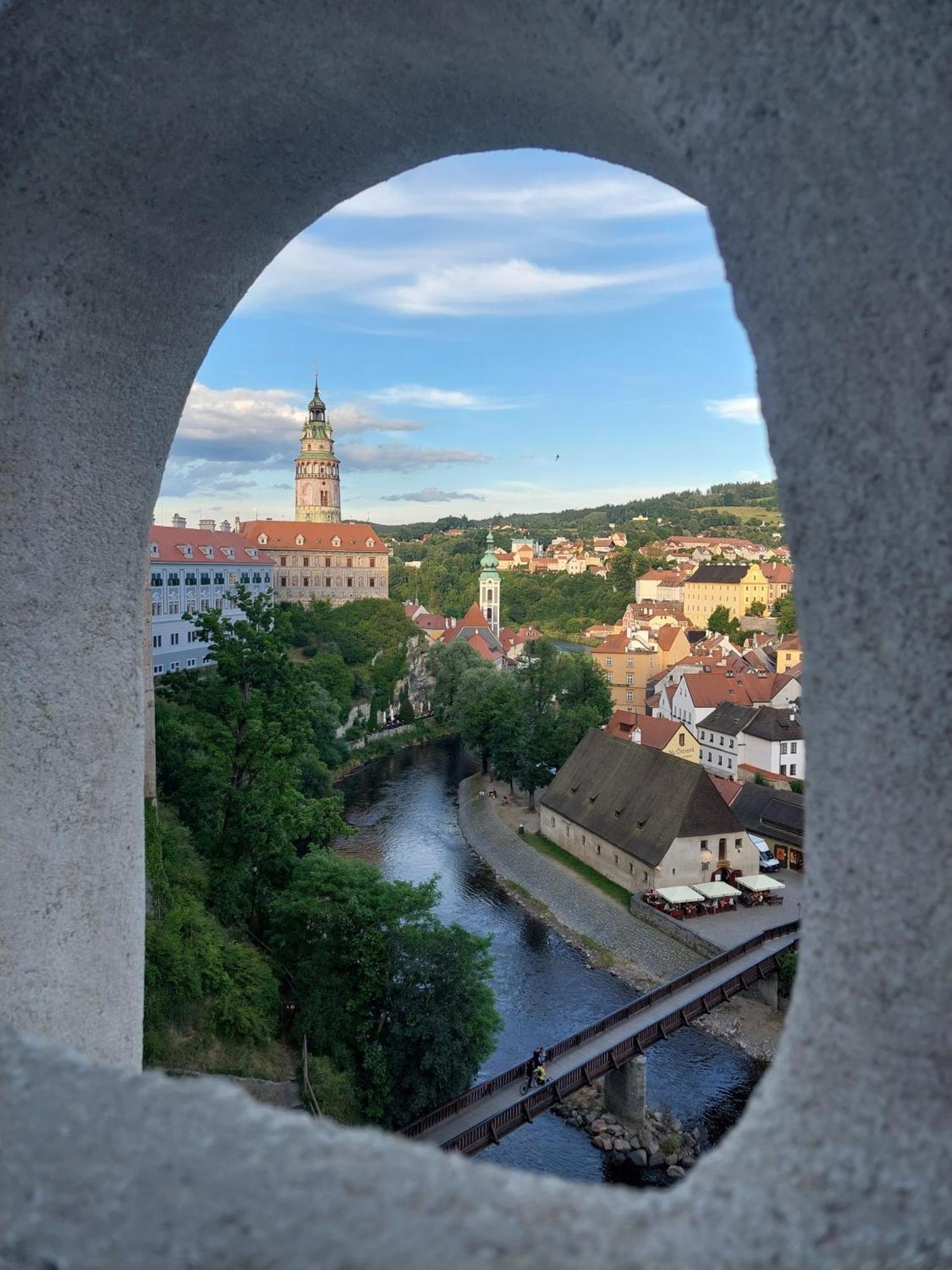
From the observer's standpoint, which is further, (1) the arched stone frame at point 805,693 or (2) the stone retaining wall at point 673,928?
(2) the stone retaining wall at point 673,928

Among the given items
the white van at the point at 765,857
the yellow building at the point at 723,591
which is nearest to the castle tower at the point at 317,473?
the yellow building at the point at 723,591

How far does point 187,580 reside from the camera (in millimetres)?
25031

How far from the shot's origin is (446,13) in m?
1.27

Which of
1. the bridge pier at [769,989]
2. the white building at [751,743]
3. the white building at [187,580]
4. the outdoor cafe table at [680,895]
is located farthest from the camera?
the white building at [751,743]

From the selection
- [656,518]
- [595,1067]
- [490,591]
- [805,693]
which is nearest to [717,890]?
[595,1067]

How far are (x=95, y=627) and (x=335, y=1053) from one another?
8.61m

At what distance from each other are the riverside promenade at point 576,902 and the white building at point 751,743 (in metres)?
6.92

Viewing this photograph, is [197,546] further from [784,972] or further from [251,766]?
[784,972]

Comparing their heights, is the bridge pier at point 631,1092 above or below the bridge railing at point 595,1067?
below

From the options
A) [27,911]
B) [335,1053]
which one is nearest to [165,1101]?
[27,911]

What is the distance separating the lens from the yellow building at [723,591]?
52844mm

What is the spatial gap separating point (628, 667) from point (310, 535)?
18.9 meters

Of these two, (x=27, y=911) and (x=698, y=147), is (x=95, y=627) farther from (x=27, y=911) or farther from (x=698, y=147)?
(x=698, y=147)

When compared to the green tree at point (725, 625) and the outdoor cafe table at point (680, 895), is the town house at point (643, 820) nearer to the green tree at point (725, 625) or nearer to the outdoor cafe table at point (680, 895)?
the outdoor cafe table at point (680, 895)
